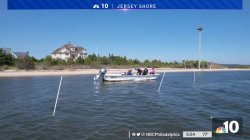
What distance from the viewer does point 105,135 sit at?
10781mm

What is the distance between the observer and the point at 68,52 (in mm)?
90188

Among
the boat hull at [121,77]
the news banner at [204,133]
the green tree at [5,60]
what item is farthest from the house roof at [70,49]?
the news banner at [204,133]

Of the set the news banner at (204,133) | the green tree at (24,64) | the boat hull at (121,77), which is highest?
the green tree at (24,64)

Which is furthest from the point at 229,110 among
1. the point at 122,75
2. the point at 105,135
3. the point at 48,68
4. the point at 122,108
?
the point at 48,68

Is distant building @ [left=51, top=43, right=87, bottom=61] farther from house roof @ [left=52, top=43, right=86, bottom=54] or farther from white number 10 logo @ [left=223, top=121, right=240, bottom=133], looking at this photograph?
white number 10 logo @ [left=223, top=121, right=240, bottom=133]

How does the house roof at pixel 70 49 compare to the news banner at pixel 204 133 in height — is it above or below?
above

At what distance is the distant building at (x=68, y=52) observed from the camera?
89812 mm

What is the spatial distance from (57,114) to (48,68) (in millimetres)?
45077

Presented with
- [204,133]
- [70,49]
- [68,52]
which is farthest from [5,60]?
[204,133]

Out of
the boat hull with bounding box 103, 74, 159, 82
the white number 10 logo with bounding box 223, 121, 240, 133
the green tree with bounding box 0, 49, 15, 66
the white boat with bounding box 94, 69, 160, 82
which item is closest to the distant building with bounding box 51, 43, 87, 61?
the green tree with bounding box 0, 49, 15, 66

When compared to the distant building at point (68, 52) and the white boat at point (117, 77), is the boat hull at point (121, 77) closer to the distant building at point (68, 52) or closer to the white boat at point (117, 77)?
the white boat at point (117, 77)

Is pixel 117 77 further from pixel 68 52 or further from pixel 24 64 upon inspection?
pixel 68 52

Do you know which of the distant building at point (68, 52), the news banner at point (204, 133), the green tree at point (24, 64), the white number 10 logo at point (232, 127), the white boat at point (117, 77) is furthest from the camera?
the distant building at point (68, 52)

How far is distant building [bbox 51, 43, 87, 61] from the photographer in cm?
8981
